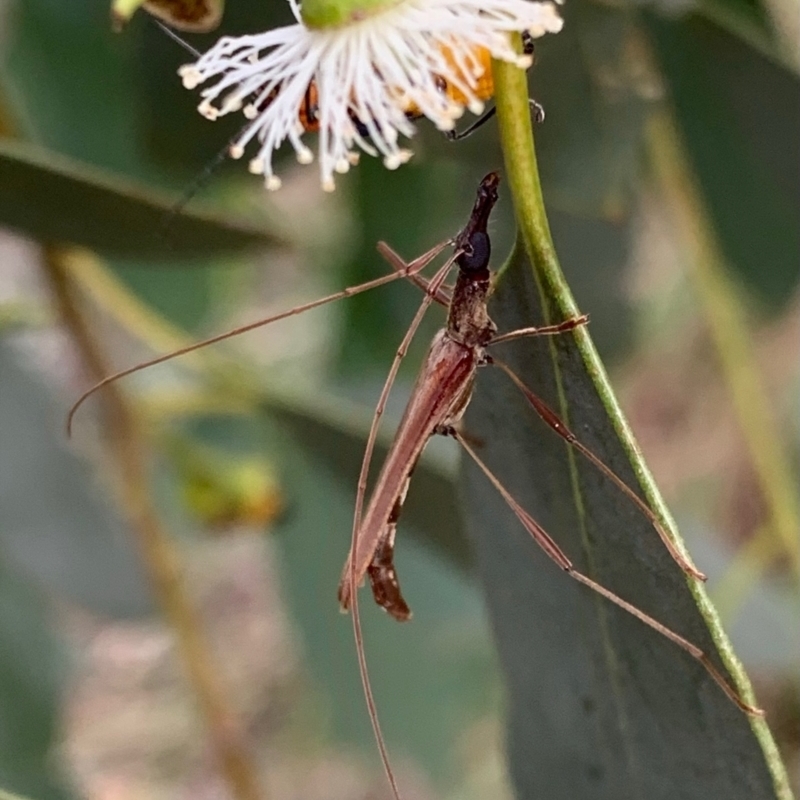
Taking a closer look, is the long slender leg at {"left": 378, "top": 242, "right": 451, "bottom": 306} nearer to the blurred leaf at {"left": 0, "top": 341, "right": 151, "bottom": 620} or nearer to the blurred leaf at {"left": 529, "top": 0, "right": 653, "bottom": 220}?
the blurred leaf at {"left": 529, "top": 0, "right": 653, "bottom": 220}

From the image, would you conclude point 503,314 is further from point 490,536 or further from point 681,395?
point 681,395

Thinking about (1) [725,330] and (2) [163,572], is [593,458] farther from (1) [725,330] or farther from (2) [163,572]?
(1) [725,330]

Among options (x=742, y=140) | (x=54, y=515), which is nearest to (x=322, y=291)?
(x=54, y=515)

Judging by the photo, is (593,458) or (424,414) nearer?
(593,458)

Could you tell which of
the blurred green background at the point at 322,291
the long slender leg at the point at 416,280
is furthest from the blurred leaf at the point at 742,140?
the long slender leg at the point at 416,280

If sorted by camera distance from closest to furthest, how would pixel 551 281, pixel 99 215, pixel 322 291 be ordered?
pixel 551 281, pixel 99 215, pixel 322 291

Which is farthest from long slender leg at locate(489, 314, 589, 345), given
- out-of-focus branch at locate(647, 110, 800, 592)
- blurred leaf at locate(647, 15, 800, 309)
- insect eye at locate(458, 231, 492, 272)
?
out-of-focus branch at locate(647, 110, 800, 592)
